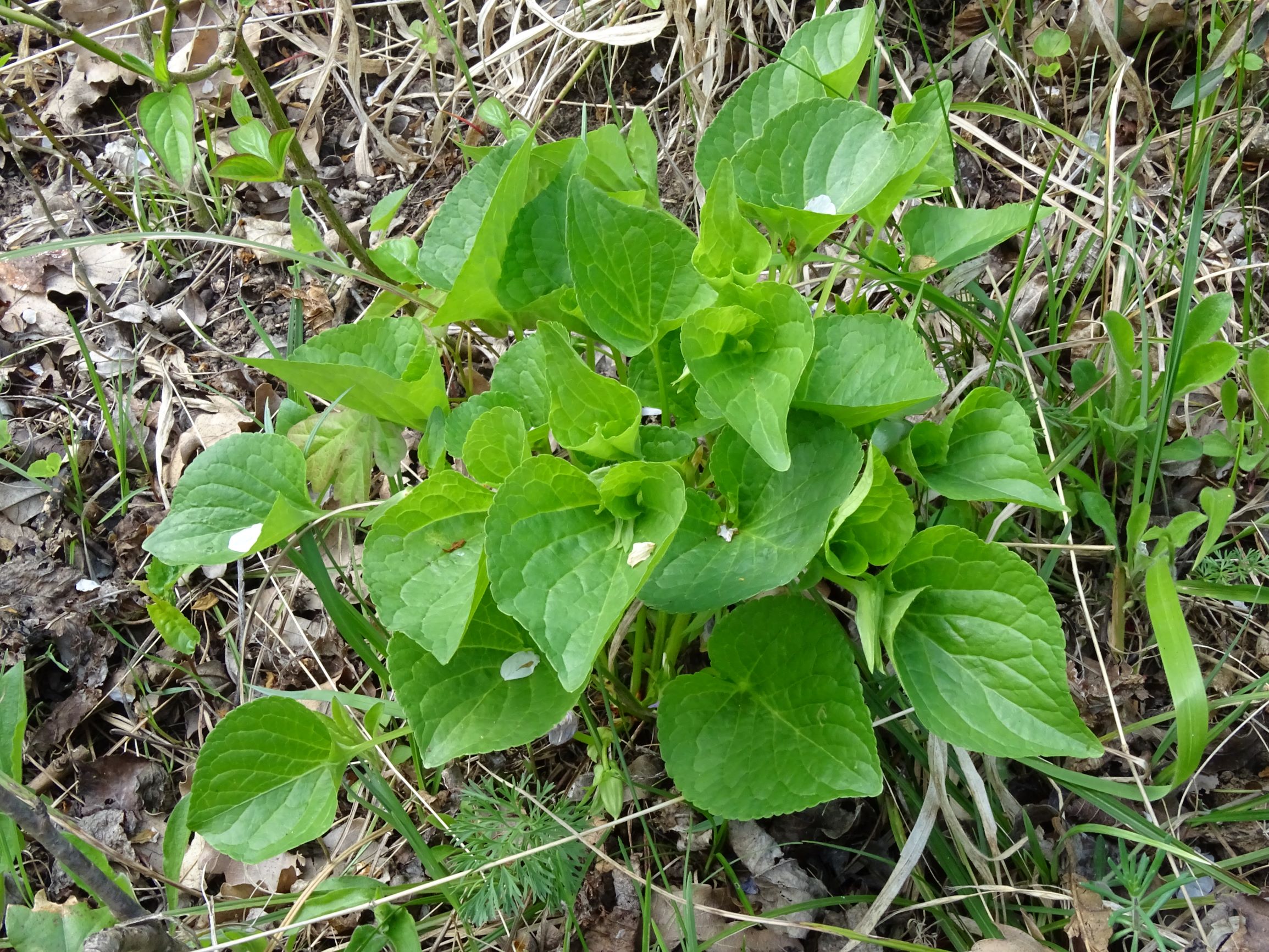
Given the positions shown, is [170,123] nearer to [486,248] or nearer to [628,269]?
[486,248]

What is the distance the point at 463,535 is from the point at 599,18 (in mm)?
1854

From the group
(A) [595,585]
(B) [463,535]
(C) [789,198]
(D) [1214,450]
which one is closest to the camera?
(A) [595,585]

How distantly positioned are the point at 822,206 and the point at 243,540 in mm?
1073

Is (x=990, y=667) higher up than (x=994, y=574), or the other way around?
(x=994, y=574)

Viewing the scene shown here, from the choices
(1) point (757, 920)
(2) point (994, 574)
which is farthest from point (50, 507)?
(2) point (994, 574)

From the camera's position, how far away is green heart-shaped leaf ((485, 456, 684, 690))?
1.06 meters

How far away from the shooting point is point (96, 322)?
2.46 metres

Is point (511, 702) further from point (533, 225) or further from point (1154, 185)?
point (1154, 185)

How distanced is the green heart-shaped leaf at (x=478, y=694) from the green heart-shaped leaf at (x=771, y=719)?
195mm

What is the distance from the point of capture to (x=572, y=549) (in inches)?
46.8

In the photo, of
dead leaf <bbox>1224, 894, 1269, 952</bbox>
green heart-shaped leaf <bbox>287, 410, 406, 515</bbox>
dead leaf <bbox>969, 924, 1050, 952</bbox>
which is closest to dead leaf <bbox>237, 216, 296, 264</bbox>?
green heart-shaped leaf <bbox>287, 410, 406, 515</bbox>

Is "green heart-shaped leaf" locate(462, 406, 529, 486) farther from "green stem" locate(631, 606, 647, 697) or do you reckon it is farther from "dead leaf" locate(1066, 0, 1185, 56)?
"dead leaf" locate(1066, 0, 1185, 56)

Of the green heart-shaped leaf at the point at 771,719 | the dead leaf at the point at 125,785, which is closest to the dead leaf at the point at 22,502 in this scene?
the dead leaf at the point at 125,785

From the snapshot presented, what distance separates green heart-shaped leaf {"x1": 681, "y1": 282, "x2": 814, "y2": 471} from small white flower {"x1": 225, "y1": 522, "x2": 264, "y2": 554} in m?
0.75
